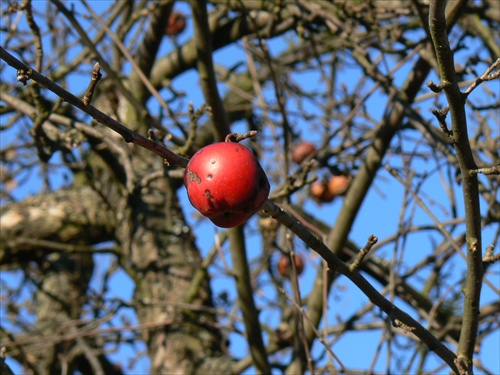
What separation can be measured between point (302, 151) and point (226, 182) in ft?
12.0

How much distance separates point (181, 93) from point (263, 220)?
2.36 ft

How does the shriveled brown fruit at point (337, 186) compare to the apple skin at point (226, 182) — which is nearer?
the apple skin at point (226, 182)

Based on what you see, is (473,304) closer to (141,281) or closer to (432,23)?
(432,23)

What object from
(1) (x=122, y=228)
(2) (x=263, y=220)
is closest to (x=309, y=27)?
(2) (x=263, y=220)

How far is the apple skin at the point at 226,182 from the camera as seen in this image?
4.50 feet

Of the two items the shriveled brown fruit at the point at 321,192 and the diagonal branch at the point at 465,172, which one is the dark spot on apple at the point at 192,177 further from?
the shriveled brown fruit at the point at 321,192

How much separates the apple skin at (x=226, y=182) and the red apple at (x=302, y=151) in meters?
3.41

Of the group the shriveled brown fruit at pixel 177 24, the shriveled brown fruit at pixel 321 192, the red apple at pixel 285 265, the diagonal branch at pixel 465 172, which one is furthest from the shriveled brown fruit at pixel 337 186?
the diagonal branch at pixel 465 172

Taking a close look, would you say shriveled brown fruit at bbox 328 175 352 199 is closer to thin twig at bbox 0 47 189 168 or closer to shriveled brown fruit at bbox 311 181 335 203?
shriveled brown fruit at bbox 311 181 335 203

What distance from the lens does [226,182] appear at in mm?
1373

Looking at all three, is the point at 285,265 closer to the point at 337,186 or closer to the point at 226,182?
the point at 337,186

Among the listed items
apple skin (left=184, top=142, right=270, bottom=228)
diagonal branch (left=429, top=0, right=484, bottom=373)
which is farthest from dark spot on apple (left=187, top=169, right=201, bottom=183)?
diagonal branch (left=429, top=0, right=484, bottom=373)

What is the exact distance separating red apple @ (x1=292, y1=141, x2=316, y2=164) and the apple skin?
3410 millimetres

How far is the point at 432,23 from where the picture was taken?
1358mm
